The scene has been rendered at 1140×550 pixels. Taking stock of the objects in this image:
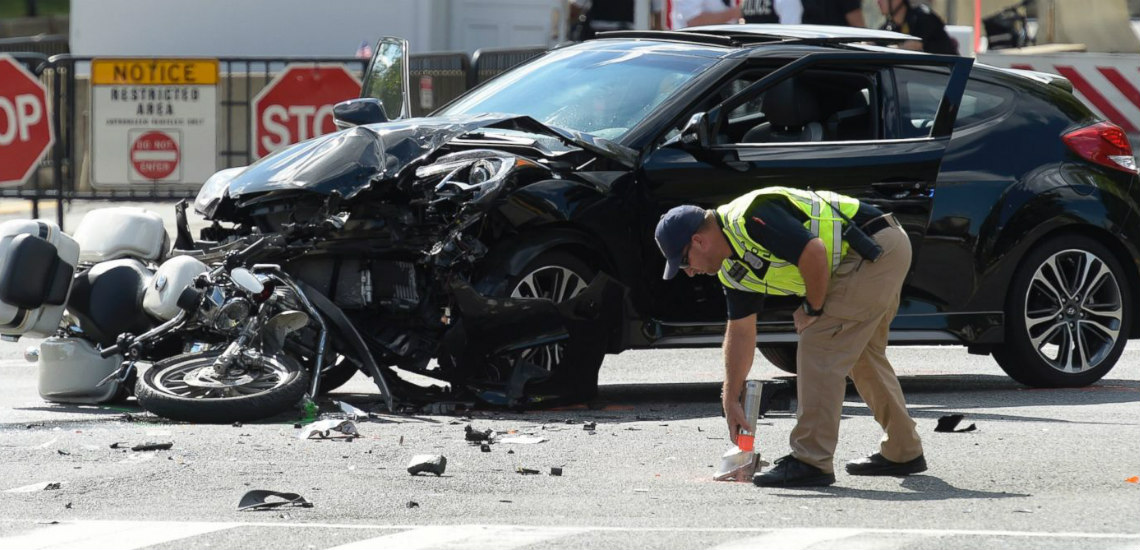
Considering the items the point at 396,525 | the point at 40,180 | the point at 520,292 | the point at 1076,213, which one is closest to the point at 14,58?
the point at 40,180

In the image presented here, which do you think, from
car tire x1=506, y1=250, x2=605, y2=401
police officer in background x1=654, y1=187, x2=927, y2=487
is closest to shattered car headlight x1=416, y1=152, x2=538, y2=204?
car tire x1=506, y1=250, x2=605, y2=401

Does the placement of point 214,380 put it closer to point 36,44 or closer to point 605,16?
point 605,16

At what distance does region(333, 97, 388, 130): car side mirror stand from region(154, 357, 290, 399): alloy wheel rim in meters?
1.59

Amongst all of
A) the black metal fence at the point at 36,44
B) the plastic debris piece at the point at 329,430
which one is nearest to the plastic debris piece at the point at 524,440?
the plastic debris piece at the point at 329,430

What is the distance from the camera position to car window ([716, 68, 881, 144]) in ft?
30.0

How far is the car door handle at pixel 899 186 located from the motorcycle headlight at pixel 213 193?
3006 millimetres

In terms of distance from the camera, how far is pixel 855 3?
15.4 metres

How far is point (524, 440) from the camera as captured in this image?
25.3ft

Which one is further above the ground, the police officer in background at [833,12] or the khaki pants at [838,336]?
the police officer in background at [833,12]

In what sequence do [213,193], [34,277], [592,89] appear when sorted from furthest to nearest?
[592,89] → [213,193] → [34,277]

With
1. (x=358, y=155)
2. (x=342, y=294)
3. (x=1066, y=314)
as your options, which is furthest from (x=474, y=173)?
(x=1066, y=314)

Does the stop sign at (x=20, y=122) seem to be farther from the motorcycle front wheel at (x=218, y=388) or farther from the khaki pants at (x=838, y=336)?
the khaki pants at (x=838, y=336)

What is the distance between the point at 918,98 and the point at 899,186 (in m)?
0.54

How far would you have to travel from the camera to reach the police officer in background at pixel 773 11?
15.4 metres
